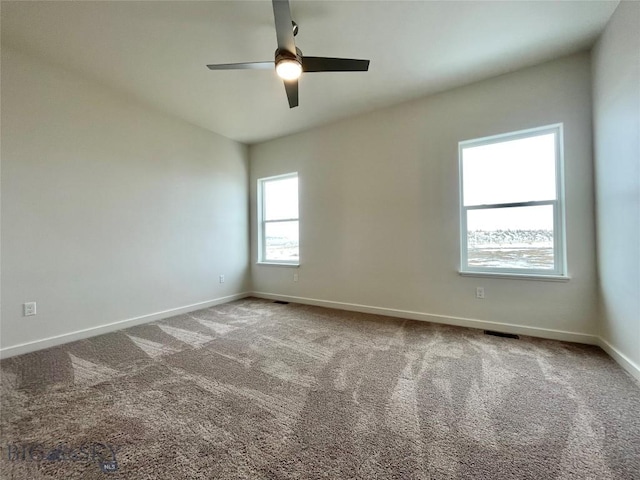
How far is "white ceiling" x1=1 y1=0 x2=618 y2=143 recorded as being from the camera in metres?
1.90

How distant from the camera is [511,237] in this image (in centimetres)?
275

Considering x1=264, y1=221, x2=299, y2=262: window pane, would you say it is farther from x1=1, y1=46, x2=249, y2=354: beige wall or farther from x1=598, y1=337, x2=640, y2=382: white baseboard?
x1=598, y1=337, x2=640, y2=382: white baseboard

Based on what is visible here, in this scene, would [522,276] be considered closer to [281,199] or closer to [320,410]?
[320,410]

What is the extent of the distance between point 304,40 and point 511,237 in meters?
2.79

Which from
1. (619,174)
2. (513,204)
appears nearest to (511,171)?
(513,204)

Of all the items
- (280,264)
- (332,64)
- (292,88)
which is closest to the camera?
(332,64)

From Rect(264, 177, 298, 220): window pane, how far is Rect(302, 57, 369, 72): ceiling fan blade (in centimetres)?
236

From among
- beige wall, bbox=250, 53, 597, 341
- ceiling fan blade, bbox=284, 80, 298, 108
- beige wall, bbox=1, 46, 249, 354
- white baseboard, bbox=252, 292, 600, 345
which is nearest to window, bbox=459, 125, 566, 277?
beige wall, bbox=250, 53, 597, 341

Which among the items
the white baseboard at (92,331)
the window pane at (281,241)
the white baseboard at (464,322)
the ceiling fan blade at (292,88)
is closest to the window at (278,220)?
the window pane at (281,241)

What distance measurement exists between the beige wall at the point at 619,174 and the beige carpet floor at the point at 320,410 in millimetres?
409

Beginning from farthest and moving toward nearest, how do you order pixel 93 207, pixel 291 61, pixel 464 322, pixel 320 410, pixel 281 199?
pixel 281 199 → pixel 464 322 → pixel 93 207 → pixel 291 61 → pixel 320 410

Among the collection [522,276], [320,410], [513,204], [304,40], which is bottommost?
[320,410]

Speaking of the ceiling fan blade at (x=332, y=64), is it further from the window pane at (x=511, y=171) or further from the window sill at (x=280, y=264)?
the window sill at (x=280, y=264)

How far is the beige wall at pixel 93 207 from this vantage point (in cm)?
229
